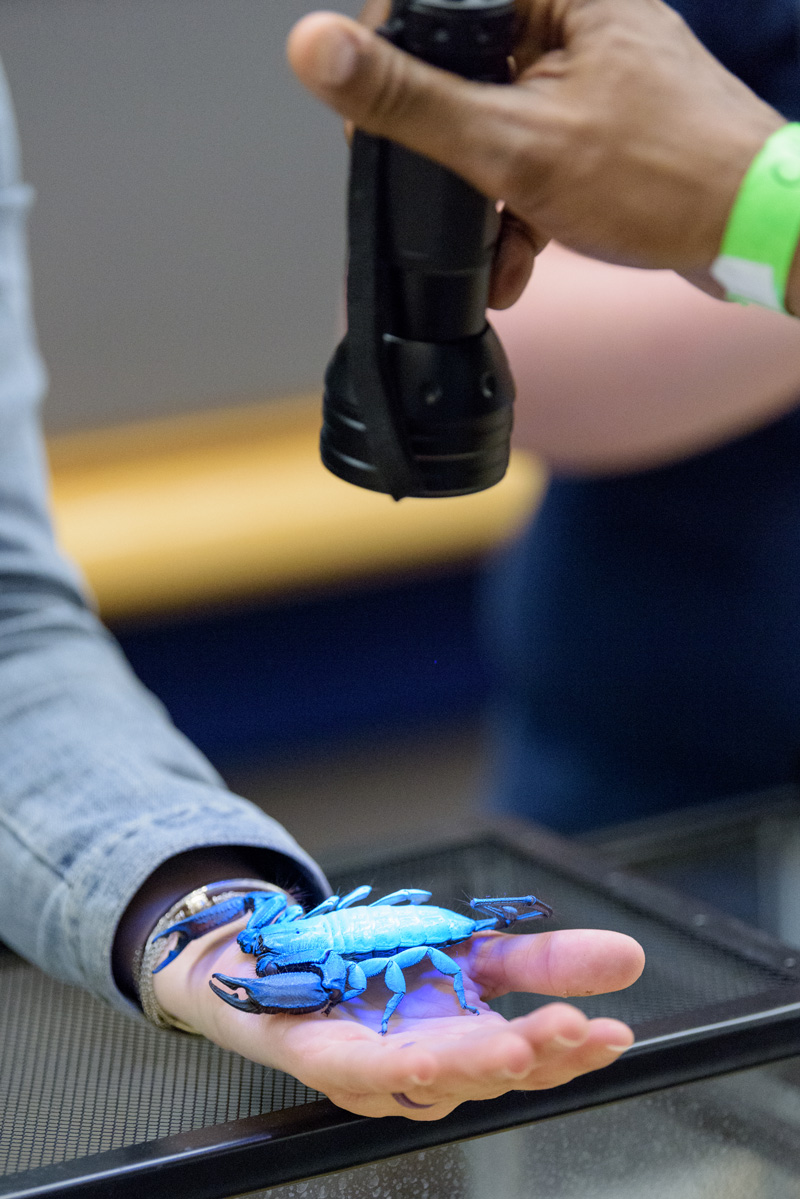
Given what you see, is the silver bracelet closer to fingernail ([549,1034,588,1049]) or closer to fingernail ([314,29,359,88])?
fingernail ([549,1034,588,1049])

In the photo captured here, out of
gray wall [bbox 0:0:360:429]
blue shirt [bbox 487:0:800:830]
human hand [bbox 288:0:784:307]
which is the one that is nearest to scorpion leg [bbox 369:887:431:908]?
human hand [bbox 288:0:784:307]

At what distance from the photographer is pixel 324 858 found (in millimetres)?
711

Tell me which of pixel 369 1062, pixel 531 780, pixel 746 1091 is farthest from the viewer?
pixel 531 780

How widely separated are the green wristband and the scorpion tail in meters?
0.24

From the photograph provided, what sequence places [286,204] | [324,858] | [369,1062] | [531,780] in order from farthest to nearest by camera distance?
[286,204], [531,780], [324,858], [369,1062]

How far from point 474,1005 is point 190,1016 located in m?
0.13

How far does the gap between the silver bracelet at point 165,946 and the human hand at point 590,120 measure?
0.30 m

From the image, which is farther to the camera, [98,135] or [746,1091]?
[98,135]

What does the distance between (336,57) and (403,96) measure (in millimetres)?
21

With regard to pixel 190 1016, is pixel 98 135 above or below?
above

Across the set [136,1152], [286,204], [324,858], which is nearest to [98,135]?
[286,204]

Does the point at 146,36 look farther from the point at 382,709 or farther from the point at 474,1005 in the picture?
the point at 474,1005

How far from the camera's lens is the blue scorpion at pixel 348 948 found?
1.41 feet

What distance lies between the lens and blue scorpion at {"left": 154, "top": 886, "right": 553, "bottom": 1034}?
0.43 metres
